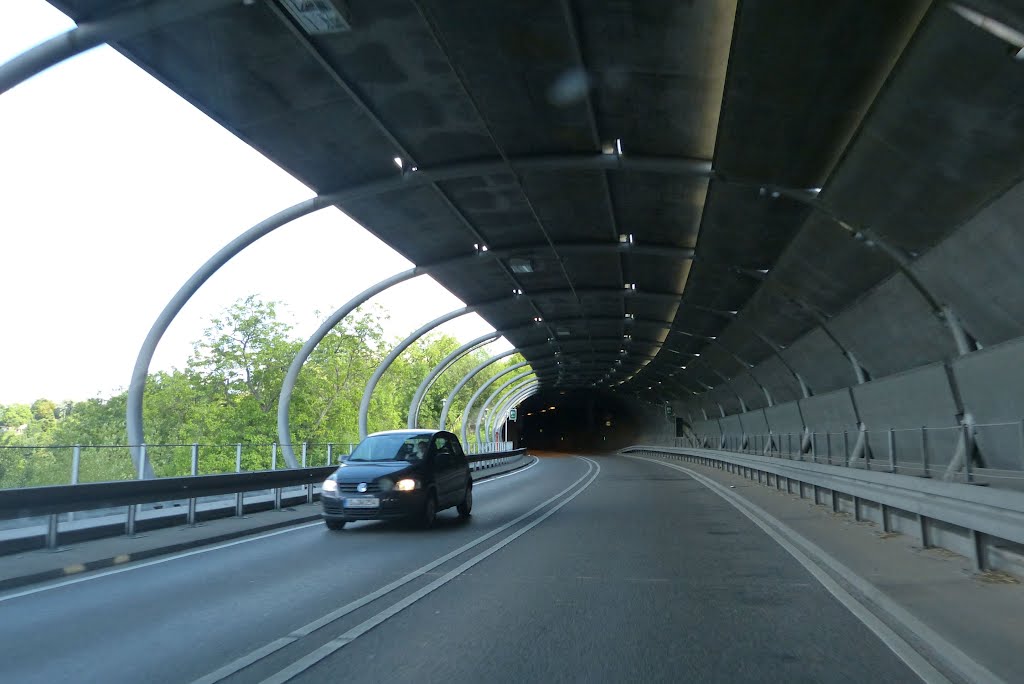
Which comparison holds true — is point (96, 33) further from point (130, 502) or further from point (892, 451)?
point (892, 451)

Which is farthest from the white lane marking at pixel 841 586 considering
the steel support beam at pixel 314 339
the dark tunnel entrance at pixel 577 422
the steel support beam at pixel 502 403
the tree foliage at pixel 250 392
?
the dark tunnel entrance at pixel 577 422

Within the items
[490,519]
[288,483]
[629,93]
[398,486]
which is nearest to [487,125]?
[629,93]

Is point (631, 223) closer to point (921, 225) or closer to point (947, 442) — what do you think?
point (921, 225)

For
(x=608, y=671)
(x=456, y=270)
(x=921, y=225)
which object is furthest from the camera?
(x=456, y=270)

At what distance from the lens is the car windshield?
1516 cm

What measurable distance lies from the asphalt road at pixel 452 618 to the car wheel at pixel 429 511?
1.66 m

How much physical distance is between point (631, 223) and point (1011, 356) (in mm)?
9085

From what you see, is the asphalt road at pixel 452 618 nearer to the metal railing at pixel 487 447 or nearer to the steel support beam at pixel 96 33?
the steel support beam at pixel 96 33

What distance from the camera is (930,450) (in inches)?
434

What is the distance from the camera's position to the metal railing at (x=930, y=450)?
28.2ft

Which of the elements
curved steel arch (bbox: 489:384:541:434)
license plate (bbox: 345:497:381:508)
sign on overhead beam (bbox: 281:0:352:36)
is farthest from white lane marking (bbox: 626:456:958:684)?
curved steel arch (bbox: 489:384:541:434)

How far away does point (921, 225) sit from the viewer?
12.4 meters

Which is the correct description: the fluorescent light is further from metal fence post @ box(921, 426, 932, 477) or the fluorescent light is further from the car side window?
metal fence post @ box(921, 426, 932, 477)

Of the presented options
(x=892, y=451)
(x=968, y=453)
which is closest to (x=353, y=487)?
(x=892, y=451)
